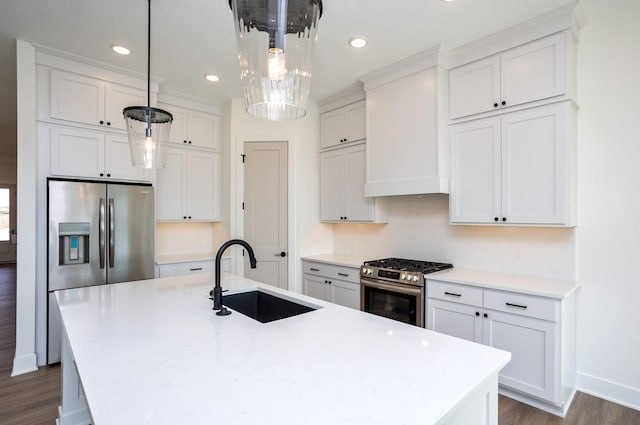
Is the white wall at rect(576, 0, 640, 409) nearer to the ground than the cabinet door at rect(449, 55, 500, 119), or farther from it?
nearer to the ground

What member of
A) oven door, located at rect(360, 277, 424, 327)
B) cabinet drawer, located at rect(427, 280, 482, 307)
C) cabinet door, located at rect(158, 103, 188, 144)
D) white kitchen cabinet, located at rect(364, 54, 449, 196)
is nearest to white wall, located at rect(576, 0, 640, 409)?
cabinet drawer, located at rect(427, 280, 482, 307)

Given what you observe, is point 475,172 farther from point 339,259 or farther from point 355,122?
point 339,259

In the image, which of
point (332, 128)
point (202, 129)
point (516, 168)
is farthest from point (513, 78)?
point (202, 129)

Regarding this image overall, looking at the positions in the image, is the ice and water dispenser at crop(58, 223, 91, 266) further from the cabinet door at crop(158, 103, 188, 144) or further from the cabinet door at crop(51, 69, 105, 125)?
the cabinet door at crop(158, 103, 188, 144)

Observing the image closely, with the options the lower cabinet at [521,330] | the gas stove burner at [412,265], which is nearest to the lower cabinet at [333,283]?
the gas stove burner at [412,265]

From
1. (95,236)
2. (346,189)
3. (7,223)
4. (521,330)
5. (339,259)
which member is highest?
(346,189)

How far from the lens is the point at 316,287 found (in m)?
3.95

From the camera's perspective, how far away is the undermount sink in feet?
6.79

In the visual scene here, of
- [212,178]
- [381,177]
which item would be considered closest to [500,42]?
[381,177]

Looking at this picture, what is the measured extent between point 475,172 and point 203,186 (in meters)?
3.13

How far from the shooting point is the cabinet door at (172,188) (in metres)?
3.92

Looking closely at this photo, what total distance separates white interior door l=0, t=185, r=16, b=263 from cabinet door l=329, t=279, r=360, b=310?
1003 cm

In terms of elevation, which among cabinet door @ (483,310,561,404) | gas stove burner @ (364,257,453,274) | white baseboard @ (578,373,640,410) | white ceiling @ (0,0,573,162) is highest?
white ceiling @ (0,0,573,162)

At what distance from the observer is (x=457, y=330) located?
268 centimetres
